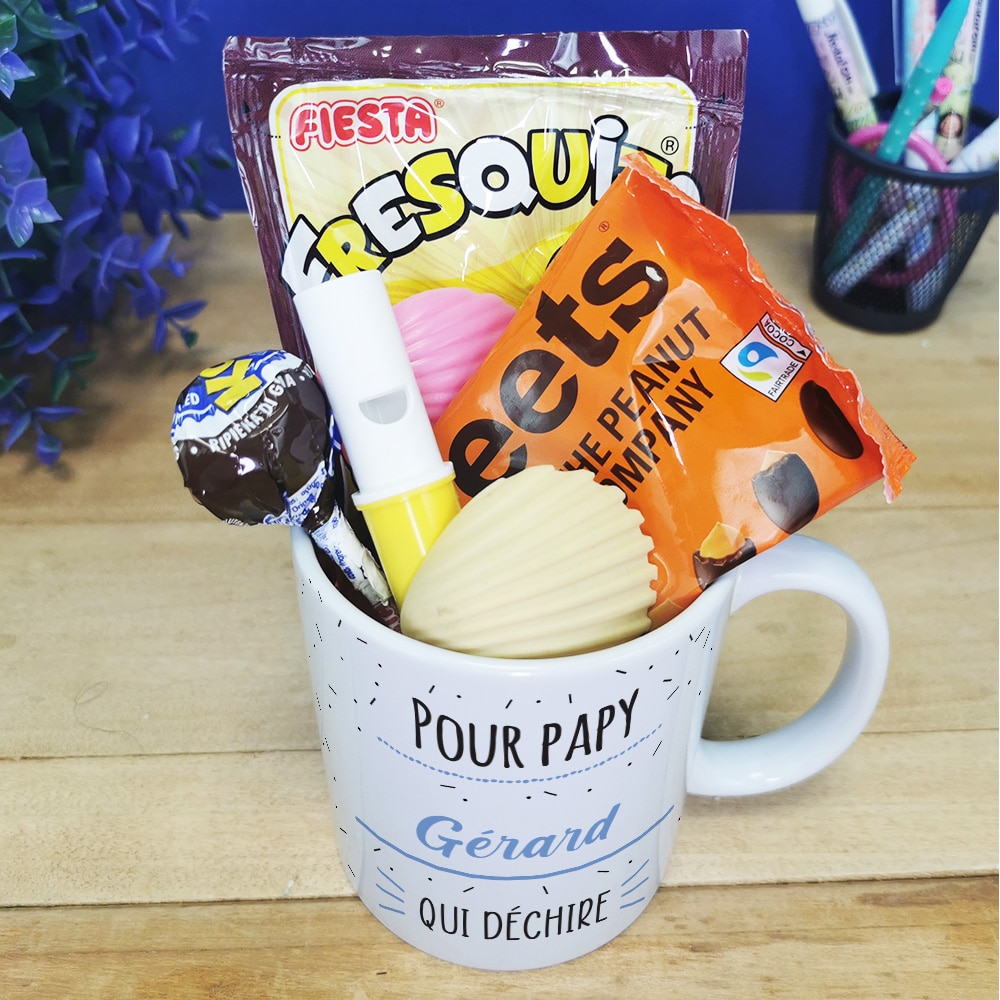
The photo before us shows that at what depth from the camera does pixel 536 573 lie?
260 mm

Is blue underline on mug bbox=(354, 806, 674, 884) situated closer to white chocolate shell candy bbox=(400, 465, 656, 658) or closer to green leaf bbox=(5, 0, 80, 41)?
white chocolate shell candy bbox=(400, 465, 656, 658)

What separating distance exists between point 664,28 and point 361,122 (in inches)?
13.8

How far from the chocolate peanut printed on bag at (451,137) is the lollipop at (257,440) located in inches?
3.2

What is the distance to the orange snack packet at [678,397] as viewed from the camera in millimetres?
276

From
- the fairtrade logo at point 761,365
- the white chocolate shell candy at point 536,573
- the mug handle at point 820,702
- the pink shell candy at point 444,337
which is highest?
the fairtrade logo at point 761,365

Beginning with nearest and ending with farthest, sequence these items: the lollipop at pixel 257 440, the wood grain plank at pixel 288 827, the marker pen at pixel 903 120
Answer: the lollipop at pixel 257 440
the wood grain plank at pixel 288 827
the marker pen at pixel 903 120

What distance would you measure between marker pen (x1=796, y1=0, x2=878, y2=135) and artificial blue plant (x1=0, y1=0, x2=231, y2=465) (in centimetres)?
33

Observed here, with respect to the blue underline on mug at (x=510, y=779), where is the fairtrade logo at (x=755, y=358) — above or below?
above

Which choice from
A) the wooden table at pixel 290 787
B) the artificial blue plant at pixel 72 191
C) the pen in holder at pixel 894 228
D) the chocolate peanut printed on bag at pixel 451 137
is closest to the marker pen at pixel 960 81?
the pen in holder at pixel 894 228

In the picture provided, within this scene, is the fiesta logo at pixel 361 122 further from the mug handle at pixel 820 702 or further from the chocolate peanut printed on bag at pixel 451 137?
the mug handle at pixel 820 702

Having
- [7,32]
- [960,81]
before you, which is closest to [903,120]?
[960,81]

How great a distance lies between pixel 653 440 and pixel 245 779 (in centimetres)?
20

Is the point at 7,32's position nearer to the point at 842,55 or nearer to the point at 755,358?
the point at 755,358

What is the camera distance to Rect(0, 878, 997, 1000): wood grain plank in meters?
0.32
